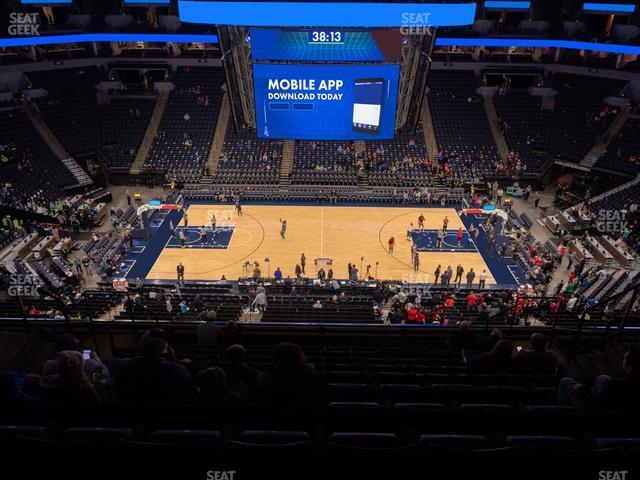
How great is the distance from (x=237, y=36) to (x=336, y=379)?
15.9 m

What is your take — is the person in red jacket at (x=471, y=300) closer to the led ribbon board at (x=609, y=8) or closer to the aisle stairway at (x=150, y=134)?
the aisle stairway at (x=150, y=134)

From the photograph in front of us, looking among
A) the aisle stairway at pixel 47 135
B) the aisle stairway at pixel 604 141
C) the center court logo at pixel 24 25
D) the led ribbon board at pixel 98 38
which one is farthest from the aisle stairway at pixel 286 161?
the aisle stairway at pixel 604 141

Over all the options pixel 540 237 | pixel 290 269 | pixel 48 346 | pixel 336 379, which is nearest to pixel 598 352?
pixel 336 379

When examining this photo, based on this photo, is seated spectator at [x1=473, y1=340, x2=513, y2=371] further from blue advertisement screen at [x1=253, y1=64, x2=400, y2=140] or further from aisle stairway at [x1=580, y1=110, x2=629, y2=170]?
aisle stairway at [x1=580, y1=110, x2=629, y2=170]

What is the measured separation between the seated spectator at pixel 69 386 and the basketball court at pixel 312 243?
19953mm

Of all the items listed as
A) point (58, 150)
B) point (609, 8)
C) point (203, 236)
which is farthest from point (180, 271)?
point (609, 8)

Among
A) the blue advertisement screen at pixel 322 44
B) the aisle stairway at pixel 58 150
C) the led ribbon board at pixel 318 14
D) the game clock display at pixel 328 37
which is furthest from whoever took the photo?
the aisle stairway at pixel 58 150

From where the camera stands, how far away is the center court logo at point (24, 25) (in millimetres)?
35781

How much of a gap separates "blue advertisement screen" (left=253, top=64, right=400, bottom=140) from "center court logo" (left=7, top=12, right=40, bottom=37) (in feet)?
90.4

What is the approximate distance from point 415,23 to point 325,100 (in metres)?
4.29

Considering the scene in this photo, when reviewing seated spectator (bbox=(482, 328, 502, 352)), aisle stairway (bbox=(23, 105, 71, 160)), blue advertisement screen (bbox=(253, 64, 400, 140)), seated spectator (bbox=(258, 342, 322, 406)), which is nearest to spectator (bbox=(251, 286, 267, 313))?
blue advertisement screen (bbox=(253, 64, 400, 140))

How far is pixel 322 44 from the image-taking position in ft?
59.9

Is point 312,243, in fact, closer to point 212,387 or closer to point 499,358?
point 499,358

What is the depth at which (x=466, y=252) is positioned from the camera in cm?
2812
